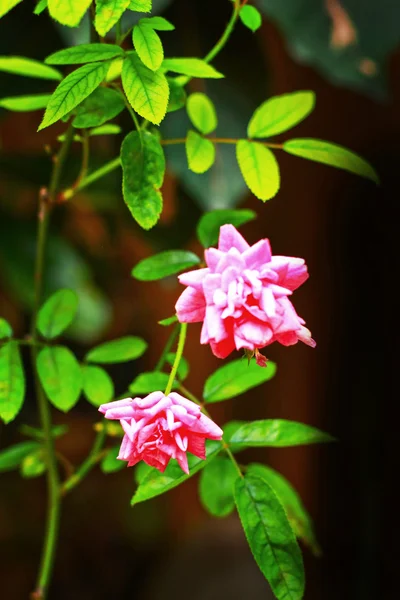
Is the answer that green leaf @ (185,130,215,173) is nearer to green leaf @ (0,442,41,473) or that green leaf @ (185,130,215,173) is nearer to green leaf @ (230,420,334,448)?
green leaf @ (230,420,334,448)

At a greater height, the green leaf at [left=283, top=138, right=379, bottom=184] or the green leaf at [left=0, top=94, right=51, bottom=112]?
the green leaf at [left=0, top=94, right=51, bottom=112]

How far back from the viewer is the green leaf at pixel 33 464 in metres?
0.64

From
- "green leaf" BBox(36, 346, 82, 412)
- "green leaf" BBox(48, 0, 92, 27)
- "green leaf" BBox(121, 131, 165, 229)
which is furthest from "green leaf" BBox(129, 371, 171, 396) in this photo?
"green leaf" BBox(48, 0, 92, 27)

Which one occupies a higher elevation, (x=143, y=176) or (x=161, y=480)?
(x=143, y=176)

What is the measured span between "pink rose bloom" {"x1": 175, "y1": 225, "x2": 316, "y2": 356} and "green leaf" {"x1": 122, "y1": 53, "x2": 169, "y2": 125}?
0.08m

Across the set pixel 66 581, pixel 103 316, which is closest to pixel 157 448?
pixel 103 316

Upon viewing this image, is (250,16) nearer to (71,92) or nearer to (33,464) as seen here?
(71,92)

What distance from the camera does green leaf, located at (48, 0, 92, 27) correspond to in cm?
38

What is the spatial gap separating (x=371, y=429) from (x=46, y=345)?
1.32 meters

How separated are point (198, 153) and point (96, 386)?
0.69 ft

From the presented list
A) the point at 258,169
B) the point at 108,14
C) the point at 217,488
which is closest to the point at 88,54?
the point at 108,14

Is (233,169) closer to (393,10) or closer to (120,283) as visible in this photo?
(393,10)

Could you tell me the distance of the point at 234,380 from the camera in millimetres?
559

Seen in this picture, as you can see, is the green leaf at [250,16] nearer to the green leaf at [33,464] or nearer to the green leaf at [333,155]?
the green leaf at [333,155]
